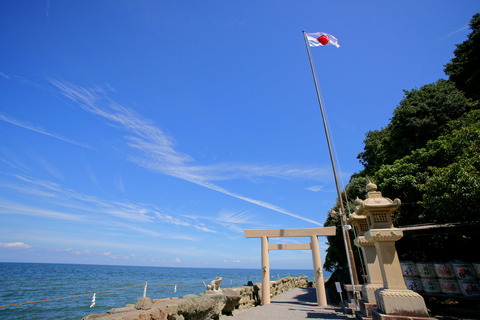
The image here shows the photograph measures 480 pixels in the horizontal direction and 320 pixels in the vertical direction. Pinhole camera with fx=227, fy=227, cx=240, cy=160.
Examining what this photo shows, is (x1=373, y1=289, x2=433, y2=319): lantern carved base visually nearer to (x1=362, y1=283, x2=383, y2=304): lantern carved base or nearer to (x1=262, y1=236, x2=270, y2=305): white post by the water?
(x1=362, y1=283, x2=383, y2=304): lantern carved base

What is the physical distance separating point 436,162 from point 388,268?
304 inches

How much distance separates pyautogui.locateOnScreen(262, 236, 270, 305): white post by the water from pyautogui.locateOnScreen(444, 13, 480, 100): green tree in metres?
16.1

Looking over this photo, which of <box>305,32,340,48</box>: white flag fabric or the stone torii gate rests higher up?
<box>305,32,340,48</box>: white flag fabric

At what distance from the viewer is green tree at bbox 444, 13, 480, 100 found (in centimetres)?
1519

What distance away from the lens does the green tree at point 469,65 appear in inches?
598

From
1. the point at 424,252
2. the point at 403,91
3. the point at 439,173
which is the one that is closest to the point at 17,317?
the point at 439,173

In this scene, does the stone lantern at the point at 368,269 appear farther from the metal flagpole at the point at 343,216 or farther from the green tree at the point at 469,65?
the green tree at the point at 469,65

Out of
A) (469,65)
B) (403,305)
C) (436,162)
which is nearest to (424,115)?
(436,162)

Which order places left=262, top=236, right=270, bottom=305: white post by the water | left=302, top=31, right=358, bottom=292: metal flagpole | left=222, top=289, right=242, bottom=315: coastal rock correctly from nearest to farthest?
left=222, top=289, right=242, bottom=315: coastal rock
left=302, top=31, right=358, bottom=292: metal flagpole
left=262, top=236, right=270, bottom=305: white post by the water

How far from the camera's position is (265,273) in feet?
40.0

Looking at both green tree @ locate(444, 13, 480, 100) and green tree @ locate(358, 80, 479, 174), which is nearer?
green tree @ locate(358, 80, 479, 174)

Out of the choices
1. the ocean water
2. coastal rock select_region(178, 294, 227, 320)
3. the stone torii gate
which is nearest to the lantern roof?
coastal rock select_region(178, 294, 227, 320)

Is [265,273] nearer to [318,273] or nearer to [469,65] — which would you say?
[318,273]

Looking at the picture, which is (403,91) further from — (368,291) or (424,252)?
(368,291)
